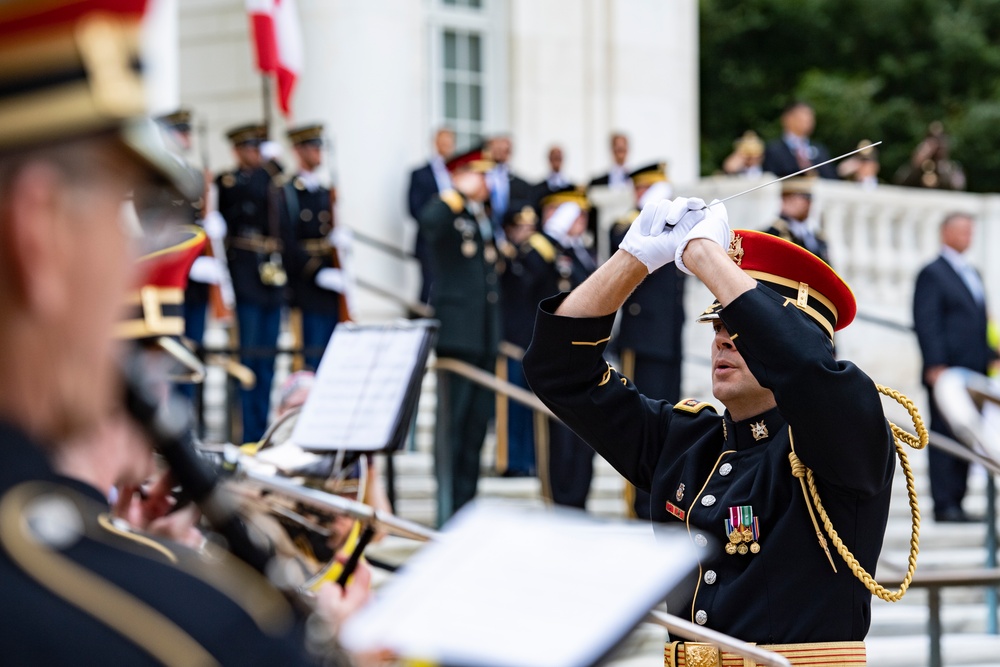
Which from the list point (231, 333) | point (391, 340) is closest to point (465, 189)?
point (231, 333)

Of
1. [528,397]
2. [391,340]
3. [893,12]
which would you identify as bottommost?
[528,397]

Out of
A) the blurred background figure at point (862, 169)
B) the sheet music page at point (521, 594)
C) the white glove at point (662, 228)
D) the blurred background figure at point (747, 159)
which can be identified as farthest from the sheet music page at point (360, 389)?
the blurred background figure at point (862, 169)

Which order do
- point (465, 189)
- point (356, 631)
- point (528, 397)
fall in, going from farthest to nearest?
1. point (465, 189)
2. point (528, 397)
3. point (356, 631)

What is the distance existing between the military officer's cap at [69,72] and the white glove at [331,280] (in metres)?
9.66

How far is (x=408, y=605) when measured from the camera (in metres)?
1.37

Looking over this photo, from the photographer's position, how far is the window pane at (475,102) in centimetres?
1528

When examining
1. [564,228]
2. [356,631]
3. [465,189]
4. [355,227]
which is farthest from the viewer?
[355,227]

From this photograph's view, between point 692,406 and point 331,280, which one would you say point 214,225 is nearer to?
point 331,280

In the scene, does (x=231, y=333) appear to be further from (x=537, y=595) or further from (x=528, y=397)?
(x=537, y=595)

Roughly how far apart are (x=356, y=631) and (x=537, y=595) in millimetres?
161

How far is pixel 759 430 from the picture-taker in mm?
3500

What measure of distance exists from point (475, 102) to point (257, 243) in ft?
16.4

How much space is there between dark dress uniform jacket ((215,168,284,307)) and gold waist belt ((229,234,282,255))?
1 centimetres

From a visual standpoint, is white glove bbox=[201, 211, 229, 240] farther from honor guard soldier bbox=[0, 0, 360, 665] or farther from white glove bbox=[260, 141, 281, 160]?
honor guard soldier bbox=[0, 0, 360, 665]
